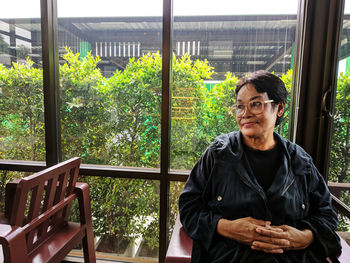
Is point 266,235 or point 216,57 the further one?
point 216,57

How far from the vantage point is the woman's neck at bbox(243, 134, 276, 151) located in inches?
47.1

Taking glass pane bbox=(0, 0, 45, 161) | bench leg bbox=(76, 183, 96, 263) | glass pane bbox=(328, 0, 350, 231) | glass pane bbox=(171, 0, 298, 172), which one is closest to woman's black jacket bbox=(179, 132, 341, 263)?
glass pane bbox=(328, 0, 350, 231)

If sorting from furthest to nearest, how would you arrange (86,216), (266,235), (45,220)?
1. (86,216)
2. (45,220)
3. (266,235)

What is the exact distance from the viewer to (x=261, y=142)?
1201mm

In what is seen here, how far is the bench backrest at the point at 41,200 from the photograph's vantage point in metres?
1.04

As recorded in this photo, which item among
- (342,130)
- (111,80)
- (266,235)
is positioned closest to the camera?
(266,235)

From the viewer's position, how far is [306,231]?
106 centimetres

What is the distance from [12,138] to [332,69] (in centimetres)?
271

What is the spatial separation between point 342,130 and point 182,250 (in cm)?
124

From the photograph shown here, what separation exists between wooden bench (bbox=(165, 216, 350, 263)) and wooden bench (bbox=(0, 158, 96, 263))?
67cm

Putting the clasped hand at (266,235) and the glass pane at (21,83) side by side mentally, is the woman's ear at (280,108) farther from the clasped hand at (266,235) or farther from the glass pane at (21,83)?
the glass pane at (21,83)

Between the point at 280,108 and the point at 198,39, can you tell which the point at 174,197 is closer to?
the point at 280,108

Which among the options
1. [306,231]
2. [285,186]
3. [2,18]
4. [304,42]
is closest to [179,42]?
[304,42]

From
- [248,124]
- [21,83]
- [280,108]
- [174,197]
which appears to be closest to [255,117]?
[248,124]
